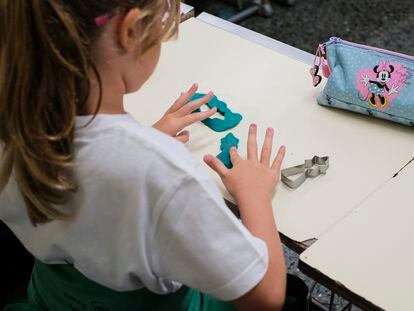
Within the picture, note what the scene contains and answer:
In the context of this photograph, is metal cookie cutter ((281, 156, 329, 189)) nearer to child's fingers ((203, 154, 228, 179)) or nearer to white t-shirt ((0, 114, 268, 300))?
child's fingers ((203, 154, 228, 179))

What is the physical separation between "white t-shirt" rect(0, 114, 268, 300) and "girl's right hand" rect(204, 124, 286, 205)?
19 cm

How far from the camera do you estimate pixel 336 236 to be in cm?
78

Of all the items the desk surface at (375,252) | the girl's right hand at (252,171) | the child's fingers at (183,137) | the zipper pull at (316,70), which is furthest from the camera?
the zipper pull at (316,70)

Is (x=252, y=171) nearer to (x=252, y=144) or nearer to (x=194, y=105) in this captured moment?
(x=252, y=144)

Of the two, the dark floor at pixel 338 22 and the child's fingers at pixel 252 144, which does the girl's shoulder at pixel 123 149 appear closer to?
the child's fingers at pixel 252 144

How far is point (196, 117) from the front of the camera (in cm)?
97

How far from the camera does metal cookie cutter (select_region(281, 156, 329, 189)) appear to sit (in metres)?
0.86

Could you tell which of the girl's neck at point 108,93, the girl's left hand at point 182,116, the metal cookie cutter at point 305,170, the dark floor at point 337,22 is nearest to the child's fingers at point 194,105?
the girl's left hand at point 182,116

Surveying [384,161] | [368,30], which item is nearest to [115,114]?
[384,161]

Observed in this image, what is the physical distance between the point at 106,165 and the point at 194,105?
0.44m

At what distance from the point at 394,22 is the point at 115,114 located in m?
2.36

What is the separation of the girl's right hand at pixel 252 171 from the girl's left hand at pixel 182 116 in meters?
0.10

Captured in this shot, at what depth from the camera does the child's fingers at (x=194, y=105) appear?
0.98m

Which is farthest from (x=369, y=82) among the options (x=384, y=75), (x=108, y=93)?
(x=108, y=93)
